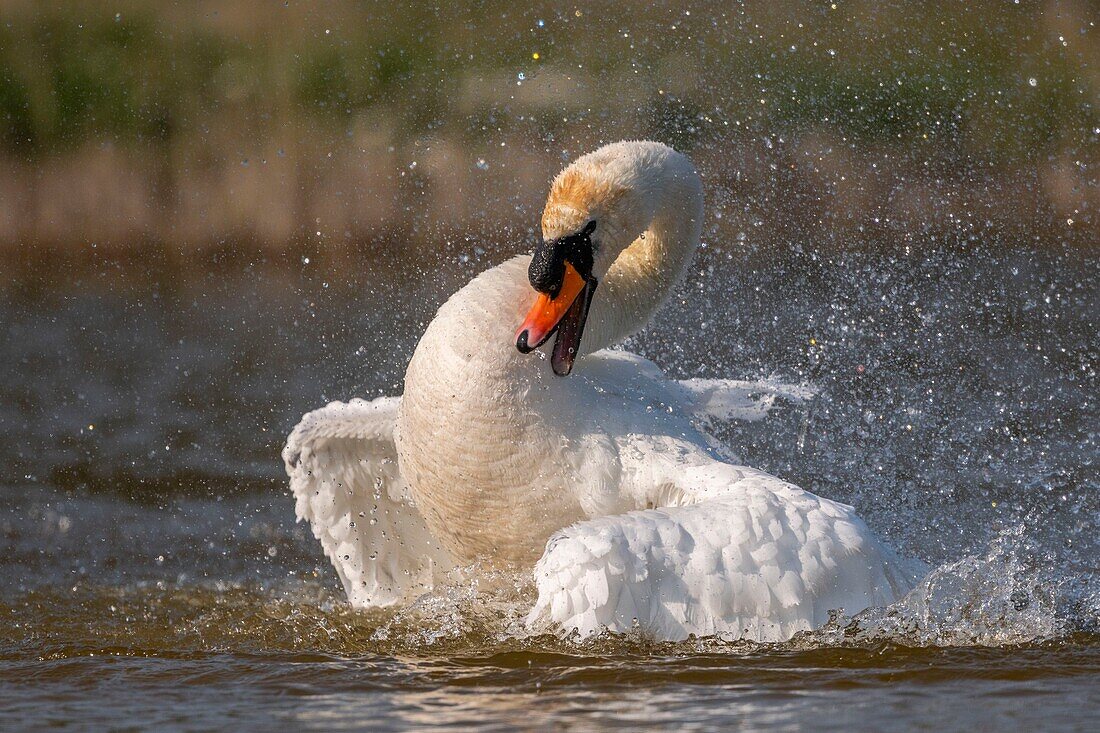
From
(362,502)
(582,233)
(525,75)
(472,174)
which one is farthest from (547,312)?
(525,75)

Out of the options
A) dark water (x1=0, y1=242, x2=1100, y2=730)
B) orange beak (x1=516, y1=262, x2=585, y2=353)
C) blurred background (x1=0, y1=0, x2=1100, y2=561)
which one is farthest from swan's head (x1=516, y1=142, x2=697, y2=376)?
blurred background (x1=0, y1=0, x2=1100, y2=561)

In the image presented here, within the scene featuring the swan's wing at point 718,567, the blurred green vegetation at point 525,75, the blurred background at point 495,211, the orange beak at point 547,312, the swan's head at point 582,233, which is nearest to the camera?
the swan's wing at point 718,567

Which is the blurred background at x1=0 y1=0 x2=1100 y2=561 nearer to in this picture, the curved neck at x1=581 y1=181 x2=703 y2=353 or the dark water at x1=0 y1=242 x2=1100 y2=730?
the dark water at x1=0 y1=242 x2=1100 y2=730

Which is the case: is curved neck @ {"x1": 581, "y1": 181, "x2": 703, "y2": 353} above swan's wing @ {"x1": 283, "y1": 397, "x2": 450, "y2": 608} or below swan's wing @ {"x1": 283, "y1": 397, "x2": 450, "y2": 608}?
above

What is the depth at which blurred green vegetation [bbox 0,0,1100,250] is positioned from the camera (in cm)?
1361

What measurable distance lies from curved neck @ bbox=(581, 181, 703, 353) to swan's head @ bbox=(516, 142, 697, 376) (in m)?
0.13

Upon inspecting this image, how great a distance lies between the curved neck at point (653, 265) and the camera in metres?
5.65

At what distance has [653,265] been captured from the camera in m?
5.75

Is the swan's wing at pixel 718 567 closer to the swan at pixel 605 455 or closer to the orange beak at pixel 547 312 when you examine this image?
→ the swan at pixel 605 455

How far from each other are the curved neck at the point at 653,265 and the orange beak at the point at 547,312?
279 mm

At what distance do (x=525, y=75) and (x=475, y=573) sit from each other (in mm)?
9054

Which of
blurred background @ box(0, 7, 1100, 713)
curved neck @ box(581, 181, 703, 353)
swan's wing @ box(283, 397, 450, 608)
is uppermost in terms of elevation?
blurred background @ box(0, 7, 1100, 713)

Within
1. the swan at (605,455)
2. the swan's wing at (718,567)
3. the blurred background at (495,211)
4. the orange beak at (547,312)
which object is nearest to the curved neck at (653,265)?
the swan at (605,455)

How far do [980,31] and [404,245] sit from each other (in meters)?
5.76
